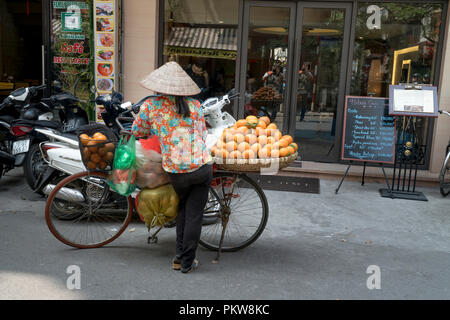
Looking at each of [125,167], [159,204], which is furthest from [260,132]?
[125,167]

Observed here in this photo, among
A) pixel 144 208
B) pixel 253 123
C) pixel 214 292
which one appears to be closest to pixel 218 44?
pixel 253 123

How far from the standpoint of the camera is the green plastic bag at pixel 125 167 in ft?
13.2

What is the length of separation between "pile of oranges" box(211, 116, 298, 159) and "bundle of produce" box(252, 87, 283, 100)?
4138 mm

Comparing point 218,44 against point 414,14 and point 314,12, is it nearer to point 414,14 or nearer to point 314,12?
point 314,12

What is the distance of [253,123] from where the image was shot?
4.34m

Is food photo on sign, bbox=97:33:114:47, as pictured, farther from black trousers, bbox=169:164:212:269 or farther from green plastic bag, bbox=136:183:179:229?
black trousers, bbox=169:164:212:269

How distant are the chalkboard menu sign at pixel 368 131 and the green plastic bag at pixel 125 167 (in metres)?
3.97

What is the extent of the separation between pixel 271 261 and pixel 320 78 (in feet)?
15.7

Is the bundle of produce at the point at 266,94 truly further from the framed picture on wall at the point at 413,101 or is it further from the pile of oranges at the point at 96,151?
the pile of oranges at the point at 96,151

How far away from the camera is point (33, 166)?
6004mm

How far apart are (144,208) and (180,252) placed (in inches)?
19.7

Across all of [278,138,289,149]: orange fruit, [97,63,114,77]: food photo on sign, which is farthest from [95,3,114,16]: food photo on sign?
[278,138,289,149]: orange fruit

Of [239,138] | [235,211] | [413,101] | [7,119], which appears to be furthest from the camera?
[413,101]

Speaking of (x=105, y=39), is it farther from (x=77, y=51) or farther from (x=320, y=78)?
(x=320, y=78)
